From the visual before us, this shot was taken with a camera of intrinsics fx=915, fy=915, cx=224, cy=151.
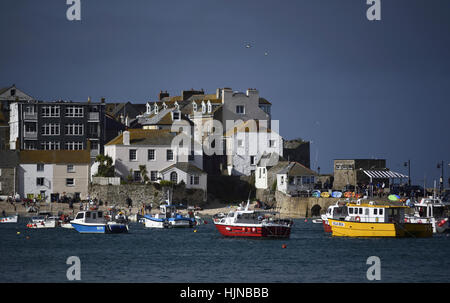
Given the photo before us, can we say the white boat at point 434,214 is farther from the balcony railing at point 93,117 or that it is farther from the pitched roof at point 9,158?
the balcony railing at point 93,117

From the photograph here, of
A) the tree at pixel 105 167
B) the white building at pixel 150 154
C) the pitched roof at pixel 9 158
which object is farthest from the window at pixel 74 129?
the tree at pixel 105 167

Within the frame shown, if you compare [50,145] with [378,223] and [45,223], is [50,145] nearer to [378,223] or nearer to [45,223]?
[45,223]

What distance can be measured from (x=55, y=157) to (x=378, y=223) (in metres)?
45.8

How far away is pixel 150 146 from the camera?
10206 centimetres

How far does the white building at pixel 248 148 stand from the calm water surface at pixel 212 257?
3214 cm

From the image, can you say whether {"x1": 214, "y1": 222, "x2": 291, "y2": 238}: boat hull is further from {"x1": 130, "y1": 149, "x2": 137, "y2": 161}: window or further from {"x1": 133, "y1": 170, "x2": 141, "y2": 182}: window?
{"x1": 130, "y1": 149, "x2": 137, "y2": 161}: window

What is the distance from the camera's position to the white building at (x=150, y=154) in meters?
101

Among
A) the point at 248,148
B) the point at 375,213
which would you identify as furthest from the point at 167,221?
the point at 248,148

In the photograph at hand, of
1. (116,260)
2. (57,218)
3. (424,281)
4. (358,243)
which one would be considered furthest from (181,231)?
(424,281)

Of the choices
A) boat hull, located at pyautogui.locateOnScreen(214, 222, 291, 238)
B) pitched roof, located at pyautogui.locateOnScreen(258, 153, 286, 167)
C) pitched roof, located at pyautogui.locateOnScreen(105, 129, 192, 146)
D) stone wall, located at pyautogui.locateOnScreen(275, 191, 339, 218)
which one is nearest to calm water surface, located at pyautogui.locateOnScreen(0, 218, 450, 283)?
boat hull, located at pyautogui.locateOnScreen(214, 222, 291, 238)

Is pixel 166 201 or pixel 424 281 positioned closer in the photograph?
pixel 424 281

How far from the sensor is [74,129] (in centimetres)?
11106

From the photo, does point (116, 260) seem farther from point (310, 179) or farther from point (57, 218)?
point (310, 179)

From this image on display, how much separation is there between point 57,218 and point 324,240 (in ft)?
90.2
